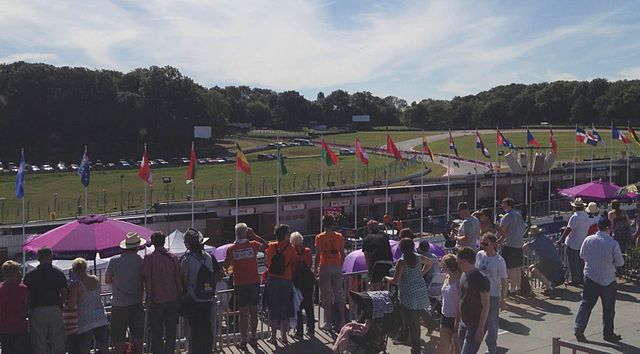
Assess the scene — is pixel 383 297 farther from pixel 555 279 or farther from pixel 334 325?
pixel 555 279

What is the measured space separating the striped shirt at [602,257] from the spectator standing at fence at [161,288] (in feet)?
18.8

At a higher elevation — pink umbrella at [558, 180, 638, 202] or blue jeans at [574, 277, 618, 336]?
pink umbrella at [558, 180, 638, 202]

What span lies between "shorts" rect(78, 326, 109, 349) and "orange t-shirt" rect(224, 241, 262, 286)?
1877 millimetres

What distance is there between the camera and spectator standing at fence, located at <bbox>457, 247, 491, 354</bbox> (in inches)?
281

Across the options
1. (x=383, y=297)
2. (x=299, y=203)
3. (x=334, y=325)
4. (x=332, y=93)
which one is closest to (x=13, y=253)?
(x=299, y=203)

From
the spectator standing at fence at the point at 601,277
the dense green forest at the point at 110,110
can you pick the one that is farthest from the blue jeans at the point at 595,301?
the dense green forest at the point at 110,110

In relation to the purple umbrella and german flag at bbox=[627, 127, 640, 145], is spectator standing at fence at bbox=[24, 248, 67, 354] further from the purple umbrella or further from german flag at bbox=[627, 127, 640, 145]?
german flag at bbox=[627, 127, 640, 145]

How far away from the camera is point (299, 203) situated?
37625mm

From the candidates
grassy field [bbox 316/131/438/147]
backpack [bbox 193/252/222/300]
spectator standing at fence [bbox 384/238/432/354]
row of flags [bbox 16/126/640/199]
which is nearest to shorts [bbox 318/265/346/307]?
spectator standing at fence [bbox 384/238/432/354]

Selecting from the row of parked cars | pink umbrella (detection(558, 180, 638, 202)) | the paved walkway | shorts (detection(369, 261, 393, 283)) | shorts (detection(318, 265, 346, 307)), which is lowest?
the row of parked cars

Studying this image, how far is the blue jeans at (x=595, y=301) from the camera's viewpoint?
915cm

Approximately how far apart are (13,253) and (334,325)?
24.3 m

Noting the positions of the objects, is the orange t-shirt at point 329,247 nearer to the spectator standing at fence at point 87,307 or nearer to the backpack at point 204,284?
the backpack at point 204,284

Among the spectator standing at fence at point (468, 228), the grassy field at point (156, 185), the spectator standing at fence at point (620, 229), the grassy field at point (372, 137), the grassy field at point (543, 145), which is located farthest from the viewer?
the grassy field at point (372, 137)
